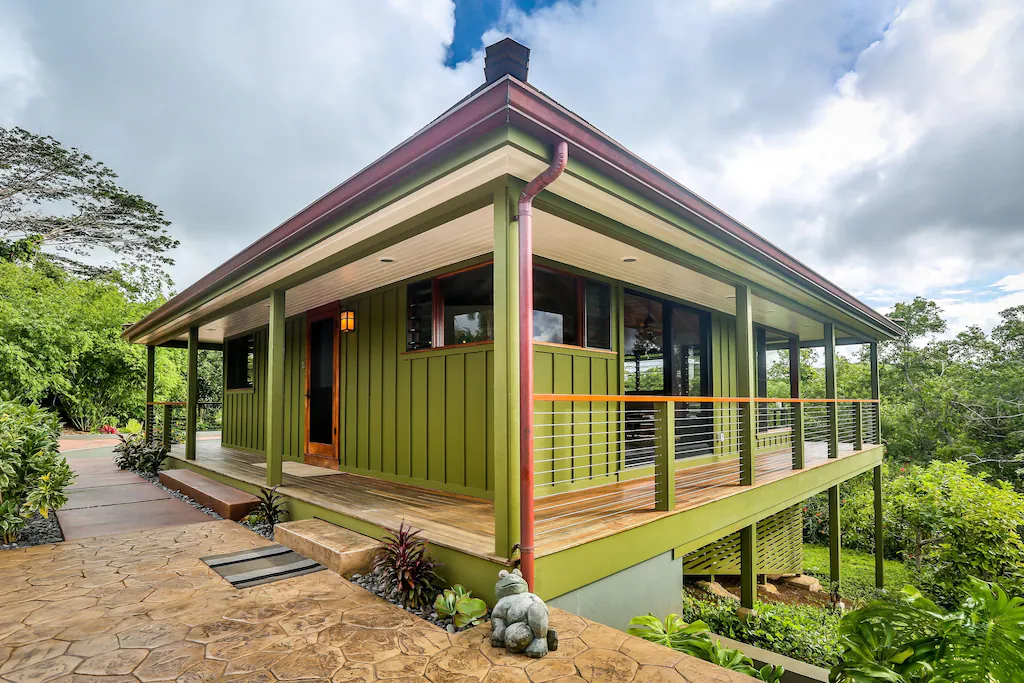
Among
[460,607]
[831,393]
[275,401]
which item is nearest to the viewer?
[460,607]

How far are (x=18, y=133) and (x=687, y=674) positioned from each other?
75.4ft

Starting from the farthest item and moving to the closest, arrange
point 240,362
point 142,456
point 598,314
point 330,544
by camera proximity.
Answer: point 240,362, point 142,456, point 598,314, point 330,544

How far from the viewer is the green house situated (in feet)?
9.12

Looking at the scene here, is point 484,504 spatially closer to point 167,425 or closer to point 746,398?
point 746,398

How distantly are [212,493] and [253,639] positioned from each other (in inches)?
145

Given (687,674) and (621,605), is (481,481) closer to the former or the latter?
(621,605)

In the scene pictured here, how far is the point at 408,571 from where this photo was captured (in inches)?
117

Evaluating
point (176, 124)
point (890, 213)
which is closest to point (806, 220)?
point (890, 213)

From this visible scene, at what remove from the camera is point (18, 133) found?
1625 cm

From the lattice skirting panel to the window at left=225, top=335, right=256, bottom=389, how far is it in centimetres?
767

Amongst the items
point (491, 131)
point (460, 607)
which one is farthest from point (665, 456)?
point (491, 131)

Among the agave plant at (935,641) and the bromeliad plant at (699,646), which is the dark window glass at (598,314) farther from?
the agave plant at (935,641)

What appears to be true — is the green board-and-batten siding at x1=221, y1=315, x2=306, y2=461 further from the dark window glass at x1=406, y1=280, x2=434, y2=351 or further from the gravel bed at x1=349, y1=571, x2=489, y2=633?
the gravel bed at x1=349, y1=571, x2=489, y2=633

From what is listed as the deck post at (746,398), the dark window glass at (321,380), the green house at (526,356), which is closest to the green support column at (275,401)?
the green house at (526,356)
